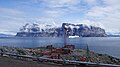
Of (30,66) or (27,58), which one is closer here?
(30,66)

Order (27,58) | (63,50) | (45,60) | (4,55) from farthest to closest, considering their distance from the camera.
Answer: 1. (63,50)
2. (4,55)
3. (27,58)
4. (45,60)

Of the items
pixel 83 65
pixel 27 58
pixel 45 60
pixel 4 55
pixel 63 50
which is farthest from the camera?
pixel 63 50

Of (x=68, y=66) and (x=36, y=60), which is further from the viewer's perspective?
(x=36, y=60)

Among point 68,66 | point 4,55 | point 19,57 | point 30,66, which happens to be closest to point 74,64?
point 68,66

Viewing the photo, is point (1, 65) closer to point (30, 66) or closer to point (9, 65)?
point (9, 65)

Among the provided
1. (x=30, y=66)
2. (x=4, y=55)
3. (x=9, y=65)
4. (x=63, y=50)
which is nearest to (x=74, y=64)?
(x=30, y=66)

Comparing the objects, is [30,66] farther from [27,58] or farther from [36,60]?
[27,58]

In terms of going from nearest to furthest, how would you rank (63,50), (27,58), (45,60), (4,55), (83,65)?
1. (83,65)
2. (45,60)
3. (27,58)
4. (4,55)
5. (63,50)
